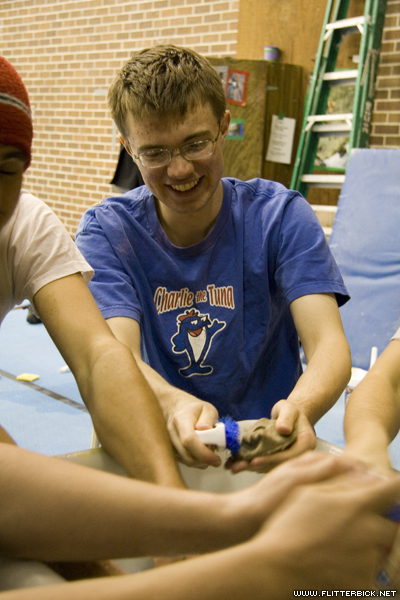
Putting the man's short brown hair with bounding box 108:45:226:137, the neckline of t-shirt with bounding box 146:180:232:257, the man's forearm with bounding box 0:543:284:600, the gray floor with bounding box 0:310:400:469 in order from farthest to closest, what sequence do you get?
the gray floor with bounding box 0:310:400:469
the neckline of t-shirt with bounding box 146:180:232:257
the man's short brown hair with bounding box 108:45:226:137
the man's forearm with bounding box 0:543:284:600

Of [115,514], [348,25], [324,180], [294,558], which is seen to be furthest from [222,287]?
[348,25]

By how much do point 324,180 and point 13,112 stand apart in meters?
3.27

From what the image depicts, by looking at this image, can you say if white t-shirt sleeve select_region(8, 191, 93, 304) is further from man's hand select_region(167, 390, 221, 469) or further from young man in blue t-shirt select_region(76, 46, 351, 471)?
man's hand select_region(167, 390, 221, 469)

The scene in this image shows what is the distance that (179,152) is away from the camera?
1.41m

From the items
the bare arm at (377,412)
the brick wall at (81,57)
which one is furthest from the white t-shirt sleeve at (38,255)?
the brick wall at (81,57)

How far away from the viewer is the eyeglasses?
1.42 m

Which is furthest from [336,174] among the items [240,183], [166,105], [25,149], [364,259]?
[25,149]

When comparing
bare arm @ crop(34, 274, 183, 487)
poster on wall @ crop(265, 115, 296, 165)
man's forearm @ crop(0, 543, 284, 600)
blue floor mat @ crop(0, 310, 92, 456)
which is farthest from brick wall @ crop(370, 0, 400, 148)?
man's forearm @ crop(0, 543, 284, 600)

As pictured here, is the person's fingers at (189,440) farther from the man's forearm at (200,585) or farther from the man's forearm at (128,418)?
the man's forearm at (200,585)

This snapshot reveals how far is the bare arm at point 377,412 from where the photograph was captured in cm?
95

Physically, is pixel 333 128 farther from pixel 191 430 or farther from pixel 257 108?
pixel 191 430

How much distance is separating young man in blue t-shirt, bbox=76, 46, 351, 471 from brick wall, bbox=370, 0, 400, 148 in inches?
108

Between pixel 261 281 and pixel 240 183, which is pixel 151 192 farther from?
pixel 261 281

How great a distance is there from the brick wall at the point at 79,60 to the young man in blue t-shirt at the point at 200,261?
3.78 m
